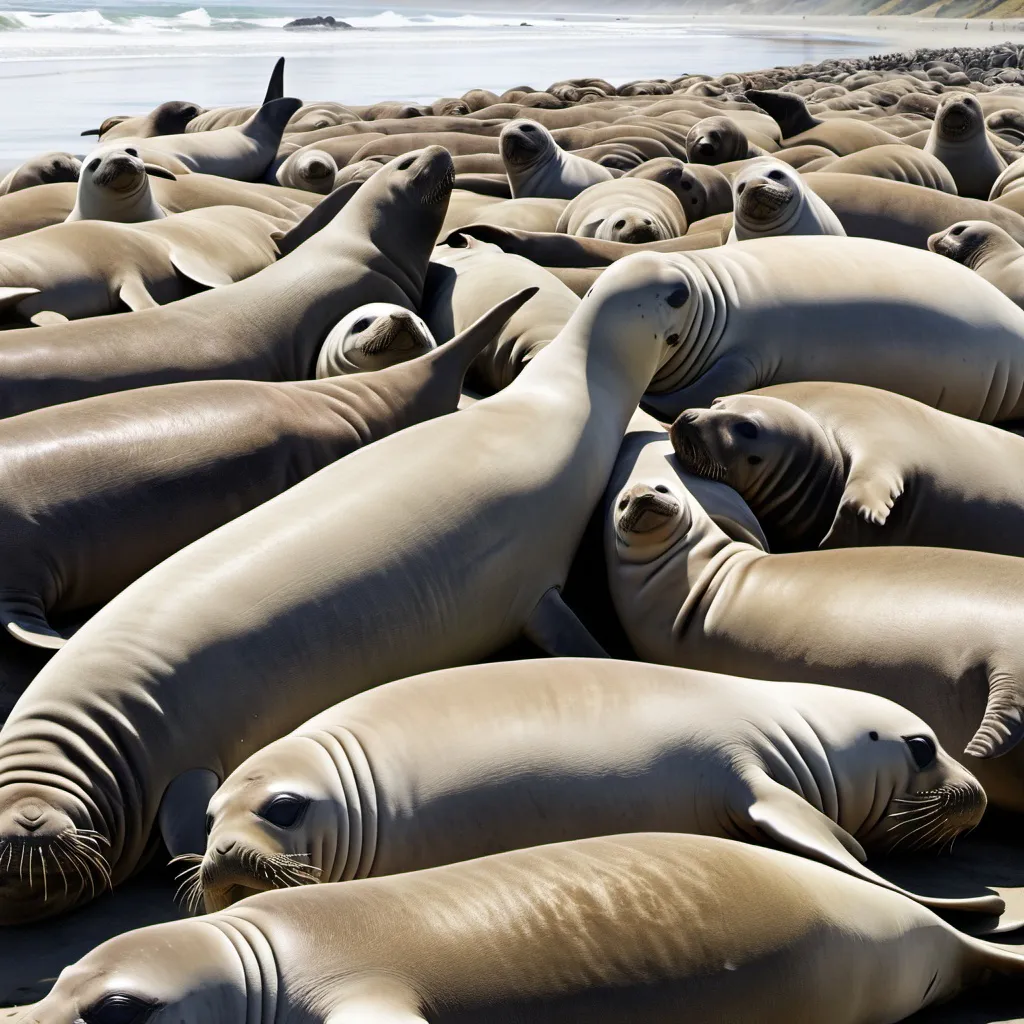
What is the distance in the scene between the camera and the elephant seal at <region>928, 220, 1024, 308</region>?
20.4ft

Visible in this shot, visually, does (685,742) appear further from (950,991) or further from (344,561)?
(344,561)

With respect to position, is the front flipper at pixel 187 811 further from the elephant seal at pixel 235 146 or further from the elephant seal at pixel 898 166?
the elephant seal at pixel 235 146

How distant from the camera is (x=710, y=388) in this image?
4988 mm

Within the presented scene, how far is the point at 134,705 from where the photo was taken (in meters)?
3.02

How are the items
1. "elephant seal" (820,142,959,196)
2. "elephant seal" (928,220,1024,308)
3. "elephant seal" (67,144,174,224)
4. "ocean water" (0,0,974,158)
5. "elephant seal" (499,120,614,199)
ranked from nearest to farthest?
"elephant seal" (928,220,1024,308) < "elephant seal" (67,144,174,224) < "elephant seal" (820,142,959,196) < "elephant seal" (499,120,614,199) < "ocean water" (0,0,974,158)

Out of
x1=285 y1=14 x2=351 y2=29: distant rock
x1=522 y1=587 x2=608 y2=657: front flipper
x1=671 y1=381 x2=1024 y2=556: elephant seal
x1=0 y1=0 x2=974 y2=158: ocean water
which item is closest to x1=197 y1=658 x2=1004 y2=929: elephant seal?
x1=522 y1=587 x2=608 y2=657: front flipper

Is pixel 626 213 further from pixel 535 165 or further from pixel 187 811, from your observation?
pixel 187 811

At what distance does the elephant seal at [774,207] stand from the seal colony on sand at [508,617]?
0.02 meters

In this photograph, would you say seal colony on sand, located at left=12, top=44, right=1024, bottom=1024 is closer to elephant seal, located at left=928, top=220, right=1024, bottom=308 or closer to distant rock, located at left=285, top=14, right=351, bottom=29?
elephant seal, located at left=928, top=220, right=1024, bottom=308

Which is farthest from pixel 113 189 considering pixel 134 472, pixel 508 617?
pixel 508 617

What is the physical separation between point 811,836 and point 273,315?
312 centimetres

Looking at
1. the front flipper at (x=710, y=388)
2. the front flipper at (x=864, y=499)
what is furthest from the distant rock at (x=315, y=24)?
the front flipper at (x=864, y=499)

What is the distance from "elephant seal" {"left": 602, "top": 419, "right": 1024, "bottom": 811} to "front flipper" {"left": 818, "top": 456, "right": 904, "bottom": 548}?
0.90ft

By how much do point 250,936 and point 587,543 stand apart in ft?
7.36
